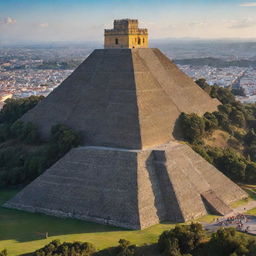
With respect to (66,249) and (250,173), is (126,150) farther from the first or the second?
(66,249)

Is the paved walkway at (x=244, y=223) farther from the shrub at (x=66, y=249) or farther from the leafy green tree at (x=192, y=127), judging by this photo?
the shrub at (x=66, y=249)

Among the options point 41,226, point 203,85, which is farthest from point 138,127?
point 203,85

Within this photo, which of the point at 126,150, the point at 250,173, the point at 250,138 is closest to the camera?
the point at 126,150

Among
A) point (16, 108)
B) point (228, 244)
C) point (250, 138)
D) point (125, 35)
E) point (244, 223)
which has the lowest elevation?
point (244, 223)

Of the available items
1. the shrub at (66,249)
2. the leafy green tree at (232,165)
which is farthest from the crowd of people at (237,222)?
the shrub at (66,249)

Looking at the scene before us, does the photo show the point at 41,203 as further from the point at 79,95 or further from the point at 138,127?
the point at 79,95

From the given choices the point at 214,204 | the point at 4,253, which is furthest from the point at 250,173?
the point at 4,253
